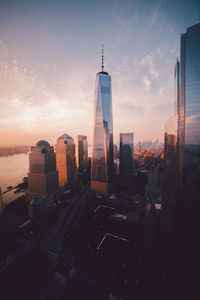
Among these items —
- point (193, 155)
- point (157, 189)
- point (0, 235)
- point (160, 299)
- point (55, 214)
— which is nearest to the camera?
point (160, 299)

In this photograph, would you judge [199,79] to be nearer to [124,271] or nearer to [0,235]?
[124,271]

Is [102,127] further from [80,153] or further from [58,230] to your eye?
[80,153]

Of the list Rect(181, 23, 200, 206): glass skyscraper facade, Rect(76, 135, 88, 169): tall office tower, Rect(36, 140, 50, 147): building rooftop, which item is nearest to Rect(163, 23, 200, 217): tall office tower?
Rect(181, 23, 200, 206): glass skyscraper facade

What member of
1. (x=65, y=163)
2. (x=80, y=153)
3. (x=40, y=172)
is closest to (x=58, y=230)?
(x=40, y=172)

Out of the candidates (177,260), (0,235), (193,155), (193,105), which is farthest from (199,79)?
(0,235)

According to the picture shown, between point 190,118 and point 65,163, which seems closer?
point 190,118

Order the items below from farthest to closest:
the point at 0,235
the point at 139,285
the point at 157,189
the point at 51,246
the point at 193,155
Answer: the point at 157,189 < the point at 51,246 < the point at 0,235 < the point at 193,155 < the point at 139,285
